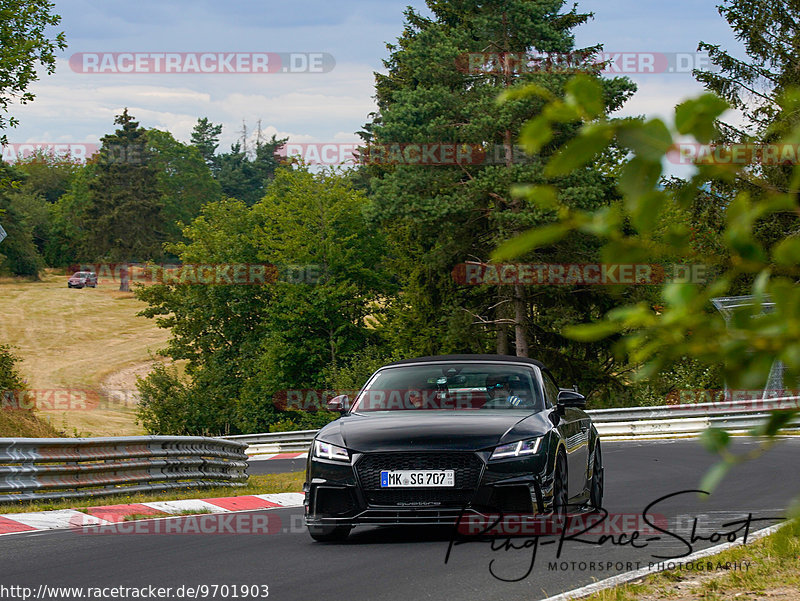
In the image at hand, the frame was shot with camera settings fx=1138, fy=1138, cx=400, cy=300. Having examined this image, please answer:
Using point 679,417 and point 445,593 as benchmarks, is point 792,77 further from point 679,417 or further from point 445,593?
point 445,593

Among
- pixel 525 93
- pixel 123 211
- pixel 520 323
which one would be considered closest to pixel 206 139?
pixel 123 211

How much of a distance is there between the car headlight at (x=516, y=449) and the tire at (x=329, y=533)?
1395mm

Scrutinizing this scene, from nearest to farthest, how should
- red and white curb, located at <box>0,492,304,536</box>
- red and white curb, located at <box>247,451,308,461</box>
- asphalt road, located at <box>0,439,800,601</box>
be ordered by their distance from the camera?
1. asphalt road, located at <box>0,439,800,601</box>
2. red and white curb, located at <box>0,492,304,536</box>
3. red and white curb, located at <box>247,451,308,461</box>

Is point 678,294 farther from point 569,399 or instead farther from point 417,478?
point 569,399

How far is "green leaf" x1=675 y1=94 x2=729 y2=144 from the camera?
145 cm

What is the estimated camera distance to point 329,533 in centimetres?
915

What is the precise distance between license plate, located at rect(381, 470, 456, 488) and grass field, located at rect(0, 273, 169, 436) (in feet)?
189

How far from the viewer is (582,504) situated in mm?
10367

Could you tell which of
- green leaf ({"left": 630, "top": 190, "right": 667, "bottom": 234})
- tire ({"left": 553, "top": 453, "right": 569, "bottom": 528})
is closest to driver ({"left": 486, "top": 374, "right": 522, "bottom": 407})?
tire ({"left": 553, "top": 453, "right": 569, "bottom": 528})

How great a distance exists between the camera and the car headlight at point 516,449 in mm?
8586

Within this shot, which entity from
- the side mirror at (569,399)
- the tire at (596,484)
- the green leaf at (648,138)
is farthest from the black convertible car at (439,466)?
the green leaf at (648,138)

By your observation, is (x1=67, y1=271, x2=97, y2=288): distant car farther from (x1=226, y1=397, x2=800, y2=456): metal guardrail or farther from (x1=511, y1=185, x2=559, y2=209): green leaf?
(x1=511, y1=185, x2=559, y2=209): green leaf

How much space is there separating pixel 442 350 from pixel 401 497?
159ft

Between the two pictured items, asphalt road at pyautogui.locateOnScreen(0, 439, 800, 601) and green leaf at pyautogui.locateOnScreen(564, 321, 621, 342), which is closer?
green leaf at pyautogui.locateOnScreen(564, 321, 621, 342)
